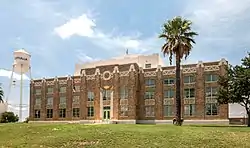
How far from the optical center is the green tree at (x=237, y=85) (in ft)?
165

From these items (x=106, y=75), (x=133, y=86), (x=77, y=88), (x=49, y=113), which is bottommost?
(x=49, y=113)

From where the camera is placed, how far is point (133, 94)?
71625 mm

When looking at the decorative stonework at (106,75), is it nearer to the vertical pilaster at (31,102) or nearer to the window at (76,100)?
the window at (76,100)

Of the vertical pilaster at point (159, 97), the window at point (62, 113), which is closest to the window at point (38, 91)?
the window at point (62, 113)

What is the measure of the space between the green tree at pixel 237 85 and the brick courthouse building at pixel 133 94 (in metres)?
12.9

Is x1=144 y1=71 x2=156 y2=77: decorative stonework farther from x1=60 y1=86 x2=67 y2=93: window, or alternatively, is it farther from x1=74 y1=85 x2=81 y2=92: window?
x1=60 y1=86 x2=67 y2=93: window

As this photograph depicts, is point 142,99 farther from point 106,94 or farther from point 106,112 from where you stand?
point 106,112

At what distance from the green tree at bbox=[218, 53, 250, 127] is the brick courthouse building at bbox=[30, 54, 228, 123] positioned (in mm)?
12932

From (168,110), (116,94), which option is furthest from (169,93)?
(116,94)

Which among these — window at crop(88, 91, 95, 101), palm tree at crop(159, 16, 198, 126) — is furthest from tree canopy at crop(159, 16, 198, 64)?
window at crop(88, 91, 95, 101)

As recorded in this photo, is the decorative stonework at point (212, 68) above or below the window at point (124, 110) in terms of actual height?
above

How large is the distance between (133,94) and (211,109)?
1430 centimetres

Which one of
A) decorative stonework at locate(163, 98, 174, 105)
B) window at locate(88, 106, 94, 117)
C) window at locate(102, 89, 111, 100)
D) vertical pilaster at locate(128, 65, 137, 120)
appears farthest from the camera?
window at locate(88, 106, 94, 117)

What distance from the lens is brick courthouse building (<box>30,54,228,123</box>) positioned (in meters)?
67.6
